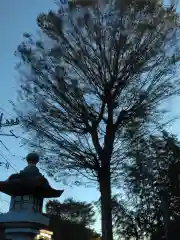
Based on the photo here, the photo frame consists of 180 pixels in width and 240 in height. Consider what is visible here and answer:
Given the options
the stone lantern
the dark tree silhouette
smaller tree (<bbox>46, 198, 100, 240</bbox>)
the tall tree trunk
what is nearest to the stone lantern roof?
the stone lantern

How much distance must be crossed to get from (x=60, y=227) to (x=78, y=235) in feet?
10.2

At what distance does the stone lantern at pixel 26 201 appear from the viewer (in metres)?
6.52

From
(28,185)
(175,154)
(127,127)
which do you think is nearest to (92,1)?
(127,127)

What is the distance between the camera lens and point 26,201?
714cm

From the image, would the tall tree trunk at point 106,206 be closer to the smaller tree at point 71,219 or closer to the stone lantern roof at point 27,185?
the stone lantern roof at point 27,185

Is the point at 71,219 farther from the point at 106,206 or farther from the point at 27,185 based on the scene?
the point at 27,185

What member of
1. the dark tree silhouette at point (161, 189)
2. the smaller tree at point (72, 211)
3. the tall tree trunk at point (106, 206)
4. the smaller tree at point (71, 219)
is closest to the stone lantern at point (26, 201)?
the tall tree trunk at point (106, 206)

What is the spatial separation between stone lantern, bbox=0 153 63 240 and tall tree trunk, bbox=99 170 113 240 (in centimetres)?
182

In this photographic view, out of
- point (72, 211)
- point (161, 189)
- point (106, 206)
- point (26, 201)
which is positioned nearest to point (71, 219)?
point (72, 211)

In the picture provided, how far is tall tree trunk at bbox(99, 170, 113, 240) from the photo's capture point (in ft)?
28.7

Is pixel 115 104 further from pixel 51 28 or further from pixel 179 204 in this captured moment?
pixel 179 204

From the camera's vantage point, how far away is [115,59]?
34.9 feet

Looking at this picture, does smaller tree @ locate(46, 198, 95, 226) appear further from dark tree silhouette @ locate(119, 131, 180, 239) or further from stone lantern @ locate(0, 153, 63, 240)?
stone lantern @ locate(0, 153, 63, 240)

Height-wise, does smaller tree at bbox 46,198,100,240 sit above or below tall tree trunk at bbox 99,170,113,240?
above
